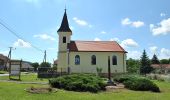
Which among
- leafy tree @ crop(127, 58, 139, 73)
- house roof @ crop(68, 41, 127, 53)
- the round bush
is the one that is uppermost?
house roof @ crop(68, 41, 127, 53)

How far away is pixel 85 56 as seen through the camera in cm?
4891

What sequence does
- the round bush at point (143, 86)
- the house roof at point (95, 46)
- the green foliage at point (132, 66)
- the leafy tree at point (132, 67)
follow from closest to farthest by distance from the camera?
the round bush at point (143, 86) < the house roof at point (95, 46) < the leafy tree at point (132, 67) < the green foliage at point (132, 66)

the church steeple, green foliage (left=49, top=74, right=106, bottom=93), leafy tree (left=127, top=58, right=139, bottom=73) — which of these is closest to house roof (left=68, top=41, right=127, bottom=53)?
the church steeple

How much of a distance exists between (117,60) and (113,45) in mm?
3044

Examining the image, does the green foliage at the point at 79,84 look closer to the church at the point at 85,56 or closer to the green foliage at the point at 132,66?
the church at the point at 85,56

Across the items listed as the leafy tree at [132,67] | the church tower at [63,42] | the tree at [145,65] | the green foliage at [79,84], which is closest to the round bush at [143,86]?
the green foliage at [79,84]

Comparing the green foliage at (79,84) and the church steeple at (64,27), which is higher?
the church steeple at (64,27)

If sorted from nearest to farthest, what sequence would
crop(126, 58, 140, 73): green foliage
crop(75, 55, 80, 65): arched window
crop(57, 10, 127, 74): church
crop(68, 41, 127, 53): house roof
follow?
1. crop(57, 10, 127, 74): church
2. crop(75, 55, 80, 65): arched window
3. crop(68, 41, 127, 53): house roof
4. crop(126, 58, 140, 73): green foliage

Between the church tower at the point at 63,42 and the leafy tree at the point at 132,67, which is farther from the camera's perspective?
the leafy tree at the point at 132,67

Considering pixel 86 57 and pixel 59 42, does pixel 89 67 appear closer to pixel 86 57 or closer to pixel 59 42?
pixel 86 57

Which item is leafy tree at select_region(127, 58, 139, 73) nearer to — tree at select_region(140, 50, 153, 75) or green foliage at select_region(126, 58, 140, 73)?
green foliage at select_region(126, 58, 140, 73)

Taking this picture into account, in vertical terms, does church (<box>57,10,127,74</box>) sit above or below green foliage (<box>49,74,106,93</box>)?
above

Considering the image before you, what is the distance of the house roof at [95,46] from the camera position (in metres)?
49.2

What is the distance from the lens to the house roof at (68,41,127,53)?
49188 mm
